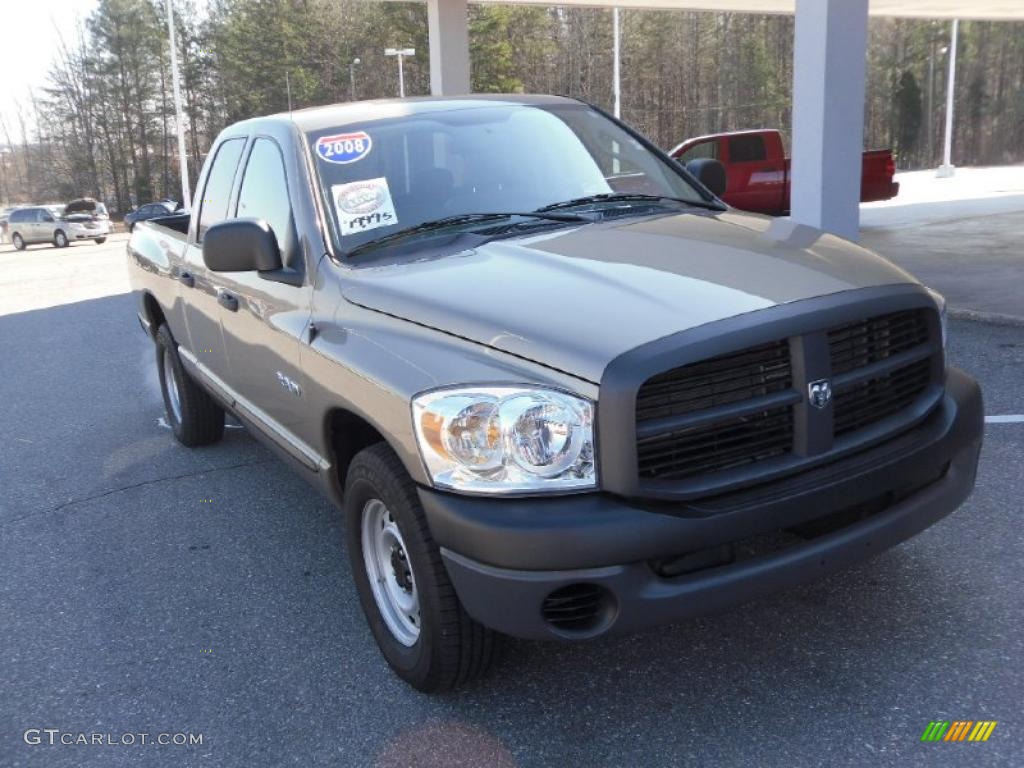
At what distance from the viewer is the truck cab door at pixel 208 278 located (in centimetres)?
465

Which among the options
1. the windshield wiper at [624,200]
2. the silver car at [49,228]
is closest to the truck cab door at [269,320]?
the windshield wiper at [624,200]

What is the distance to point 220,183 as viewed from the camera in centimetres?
489

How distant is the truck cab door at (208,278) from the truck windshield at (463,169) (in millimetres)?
1036

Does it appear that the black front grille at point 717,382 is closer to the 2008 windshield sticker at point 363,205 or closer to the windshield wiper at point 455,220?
the windshield wiper at point 455,220

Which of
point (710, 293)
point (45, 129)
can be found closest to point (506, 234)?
point (710, 293)

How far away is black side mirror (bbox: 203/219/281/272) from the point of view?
3.56 m

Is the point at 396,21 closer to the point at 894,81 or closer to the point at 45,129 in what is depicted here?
the point at 45,129

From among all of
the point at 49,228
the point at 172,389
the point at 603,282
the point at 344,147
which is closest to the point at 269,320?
the point at 344,147

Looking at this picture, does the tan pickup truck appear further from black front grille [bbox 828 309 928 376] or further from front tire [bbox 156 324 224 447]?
front tire [bbox 156 324 224 447]

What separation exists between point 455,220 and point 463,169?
0.30 meters

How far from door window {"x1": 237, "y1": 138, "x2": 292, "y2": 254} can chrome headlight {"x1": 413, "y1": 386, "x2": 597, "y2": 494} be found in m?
1.50

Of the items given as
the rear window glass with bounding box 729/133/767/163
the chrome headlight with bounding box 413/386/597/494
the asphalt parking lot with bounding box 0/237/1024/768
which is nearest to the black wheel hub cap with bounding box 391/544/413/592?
the asphalt parking lot with bounding box 0/237/1024/768

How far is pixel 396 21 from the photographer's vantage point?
5934cm

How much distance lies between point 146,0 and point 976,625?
65.5m
